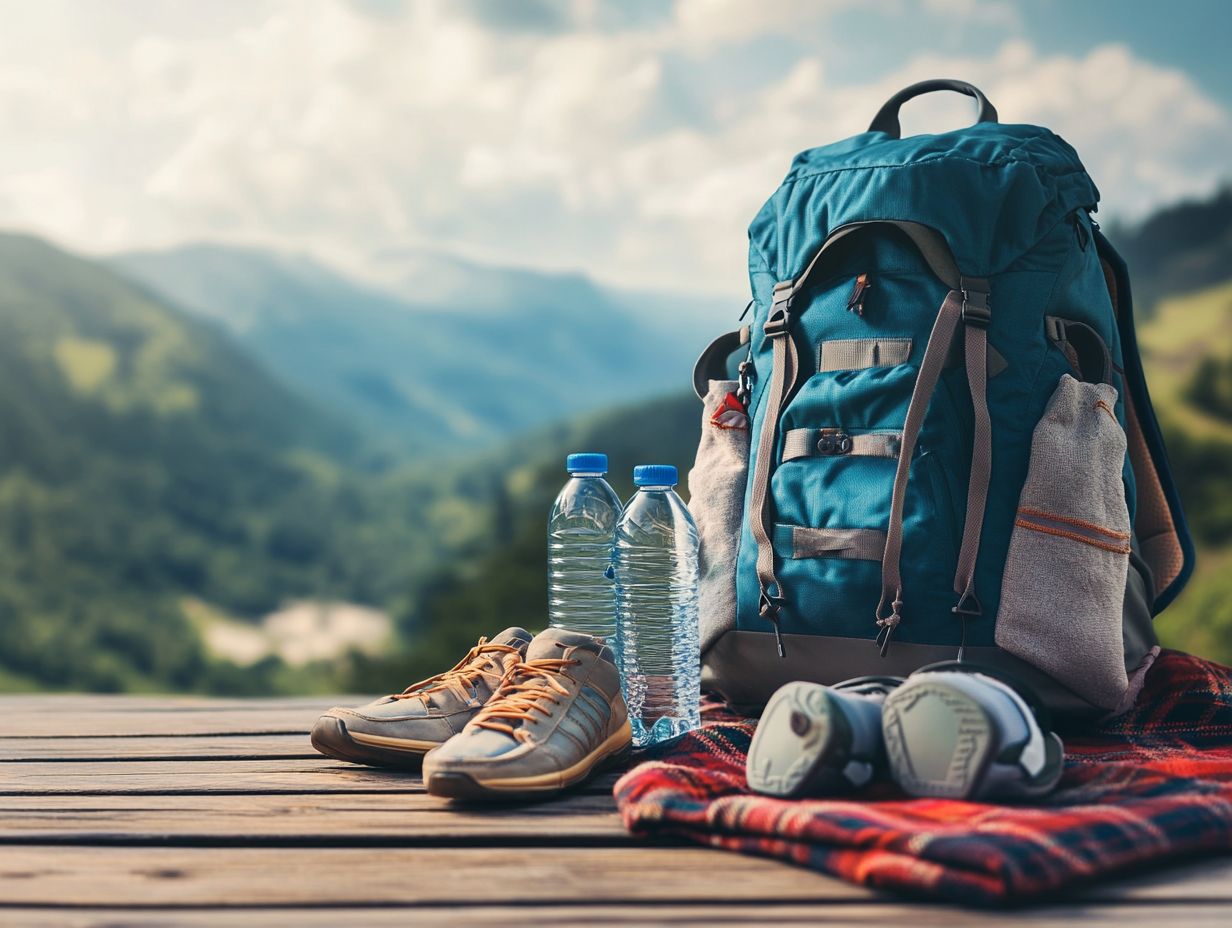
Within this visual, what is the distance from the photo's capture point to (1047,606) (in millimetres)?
1824

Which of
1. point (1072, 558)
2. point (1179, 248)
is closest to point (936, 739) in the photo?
point (1072, 558)

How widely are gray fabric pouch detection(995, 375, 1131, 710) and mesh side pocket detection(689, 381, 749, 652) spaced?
0.48m

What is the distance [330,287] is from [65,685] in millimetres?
6667

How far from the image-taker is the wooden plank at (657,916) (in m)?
1.14

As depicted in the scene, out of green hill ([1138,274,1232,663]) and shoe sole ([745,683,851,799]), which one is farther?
green hill ([1138,274,1232,663])

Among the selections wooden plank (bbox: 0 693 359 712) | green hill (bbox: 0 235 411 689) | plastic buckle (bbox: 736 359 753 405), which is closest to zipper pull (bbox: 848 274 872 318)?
plastic buckle (bbox: 736 359 753 405)

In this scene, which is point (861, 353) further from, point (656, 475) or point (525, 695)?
point (525, 695)

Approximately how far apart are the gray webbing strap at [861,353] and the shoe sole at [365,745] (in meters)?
0.90

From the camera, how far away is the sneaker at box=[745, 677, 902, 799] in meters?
1.42

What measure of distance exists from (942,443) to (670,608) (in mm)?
614

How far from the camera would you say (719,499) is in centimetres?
217

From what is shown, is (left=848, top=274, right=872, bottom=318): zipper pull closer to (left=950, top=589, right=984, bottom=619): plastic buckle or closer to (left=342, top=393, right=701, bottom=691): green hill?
(left=950, top=589, right=984, bottom=619): plastic buckle

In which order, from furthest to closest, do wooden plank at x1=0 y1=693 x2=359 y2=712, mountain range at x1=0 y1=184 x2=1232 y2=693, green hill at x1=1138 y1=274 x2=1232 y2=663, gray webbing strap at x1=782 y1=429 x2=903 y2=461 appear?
mountain range at x1=0 y1=184 x2=1232 y2=693 < green hill at x1=1138 y1=274 x2=1232 y2=663 < wooden plank at x1=0 y1=693 x2=359 y2=712 < gray webbing strap at x1=782 y1=429 x2=903 y2=461

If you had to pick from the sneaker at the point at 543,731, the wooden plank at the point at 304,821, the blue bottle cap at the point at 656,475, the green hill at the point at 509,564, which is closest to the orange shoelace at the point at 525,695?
the sneaker at the point at 543,731
